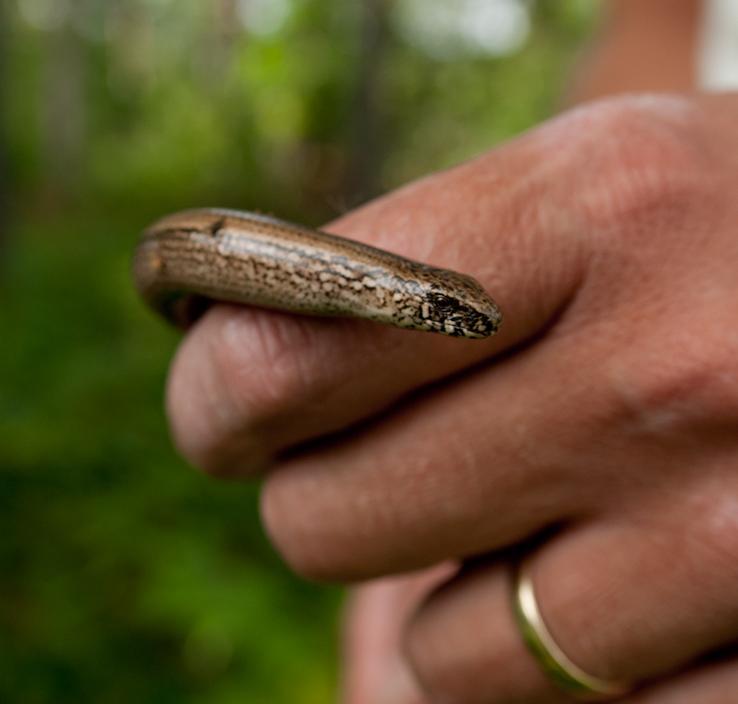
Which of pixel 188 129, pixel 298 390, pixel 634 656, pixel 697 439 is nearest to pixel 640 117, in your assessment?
pixel 697 439

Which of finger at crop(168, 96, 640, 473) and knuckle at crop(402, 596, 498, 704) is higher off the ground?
finger at crop(168, 96, 640, 473)

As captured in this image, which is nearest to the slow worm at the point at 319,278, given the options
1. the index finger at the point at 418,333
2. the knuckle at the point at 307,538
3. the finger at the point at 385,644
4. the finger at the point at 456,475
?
the index finger at the point at 418,333

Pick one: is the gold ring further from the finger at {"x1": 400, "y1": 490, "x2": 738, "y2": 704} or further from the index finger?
the index finger

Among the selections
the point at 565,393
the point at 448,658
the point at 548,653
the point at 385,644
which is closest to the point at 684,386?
the point at 565,393

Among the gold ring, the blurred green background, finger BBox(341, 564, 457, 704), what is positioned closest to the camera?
the gold ring

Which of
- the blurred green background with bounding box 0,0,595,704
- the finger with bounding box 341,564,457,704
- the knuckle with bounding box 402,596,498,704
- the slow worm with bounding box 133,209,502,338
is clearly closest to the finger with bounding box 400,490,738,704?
the knuckle with bounding box 402,596,498,704

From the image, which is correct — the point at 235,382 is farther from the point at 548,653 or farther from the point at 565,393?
the point at 548,653

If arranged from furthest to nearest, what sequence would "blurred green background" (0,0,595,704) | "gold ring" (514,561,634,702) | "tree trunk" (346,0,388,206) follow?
"tree trunk" (346,0,388,206) → "blurred green background" (0,0,595,704) → "gold ring" (514,561,634,702)

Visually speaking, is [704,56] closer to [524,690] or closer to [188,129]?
[524,690]

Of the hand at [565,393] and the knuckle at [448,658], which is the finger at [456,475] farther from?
the knuckle at [448,658]

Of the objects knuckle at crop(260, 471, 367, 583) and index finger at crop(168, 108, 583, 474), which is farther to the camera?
knuckle at crop(260, 471, 367, 583)
